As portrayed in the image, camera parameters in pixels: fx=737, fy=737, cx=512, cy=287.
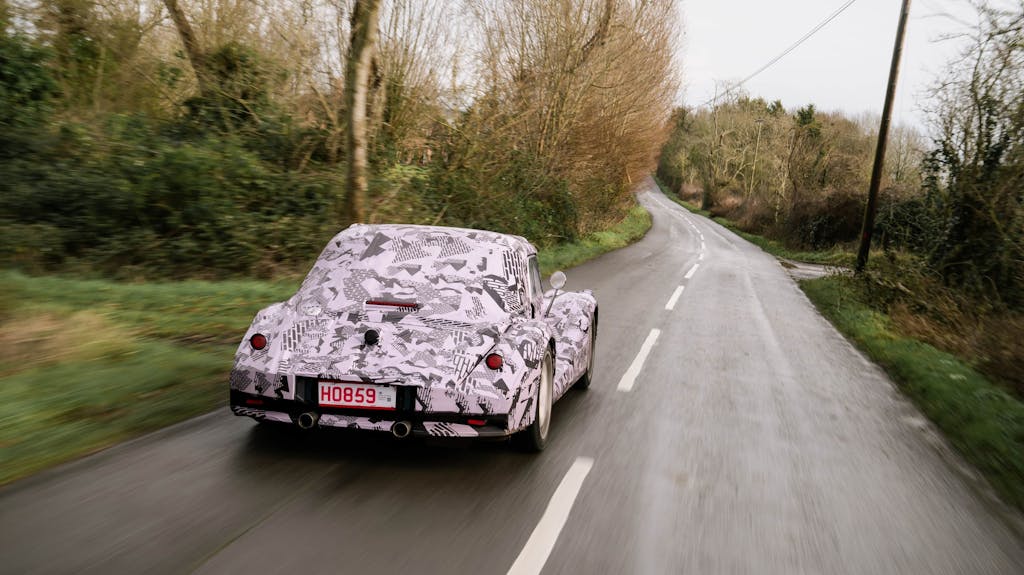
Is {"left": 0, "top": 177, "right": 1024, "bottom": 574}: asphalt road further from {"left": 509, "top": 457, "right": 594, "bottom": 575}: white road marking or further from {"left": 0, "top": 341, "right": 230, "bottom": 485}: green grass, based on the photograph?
{"left": 0, "top": 341, "right": 230, "bottom": 485}: green grass

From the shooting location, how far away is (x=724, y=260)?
2716 centimetres

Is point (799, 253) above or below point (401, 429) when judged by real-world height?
below

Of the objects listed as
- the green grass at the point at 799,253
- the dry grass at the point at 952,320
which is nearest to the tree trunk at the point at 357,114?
the dry grass at the point at 952,320

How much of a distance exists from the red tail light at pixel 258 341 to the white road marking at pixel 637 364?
12.2ft

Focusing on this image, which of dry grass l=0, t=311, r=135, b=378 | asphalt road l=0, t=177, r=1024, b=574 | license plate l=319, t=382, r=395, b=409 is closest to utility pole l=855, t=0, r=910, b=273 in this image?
asphalt road l=0, t=177, r=1024, b=574

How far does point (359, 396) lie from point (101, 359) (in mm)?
3371

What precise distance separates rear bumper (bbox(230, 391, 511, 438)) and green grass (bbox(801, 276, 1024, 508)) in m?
3.56

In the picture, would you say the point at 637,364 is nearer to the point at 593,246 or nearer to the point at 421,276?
the point at 421,276

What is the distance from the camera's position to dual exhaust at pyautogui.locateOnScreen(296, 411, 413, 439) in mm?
4020

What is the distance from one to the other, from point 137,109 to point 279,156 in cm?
335

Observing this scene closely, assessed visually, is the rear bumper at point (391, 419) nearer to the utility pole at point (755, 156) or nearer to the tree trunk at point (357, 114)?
the tree trunk at point (357, 114)

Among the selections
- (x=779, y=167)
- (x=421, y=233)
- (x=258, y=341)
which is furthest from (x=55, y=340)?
(x=779, y=167)

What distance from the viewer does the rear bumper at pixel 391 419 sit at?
13.3 ft

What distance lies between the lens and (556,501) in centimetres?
408
